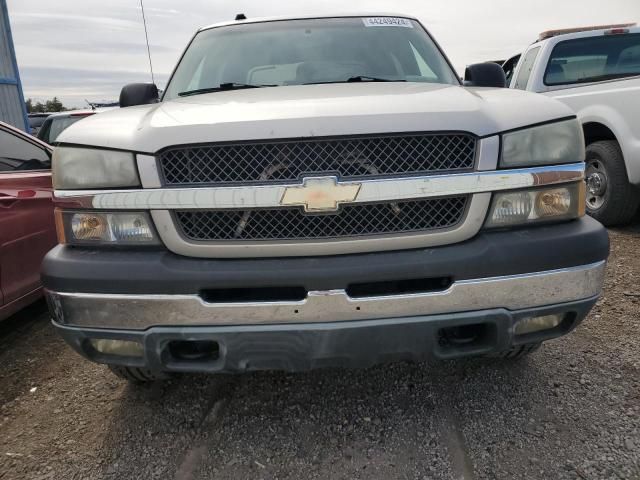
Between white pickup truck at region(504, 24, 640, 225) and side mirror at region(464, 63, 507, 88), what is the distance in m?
2.45

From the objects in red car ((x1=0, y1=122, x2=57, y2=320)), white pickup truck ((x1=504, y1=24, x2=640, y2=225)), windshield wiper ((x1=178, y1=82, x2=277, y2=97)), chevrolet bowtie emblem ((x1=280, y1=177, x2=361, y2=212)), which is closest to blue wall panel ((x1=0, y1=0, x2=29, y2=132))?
red car ((x1=0, y1=122, x2=57, y2=320))

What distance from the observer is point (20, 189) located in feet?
11.1

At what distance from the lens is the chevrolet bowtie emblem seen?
1.82 metres

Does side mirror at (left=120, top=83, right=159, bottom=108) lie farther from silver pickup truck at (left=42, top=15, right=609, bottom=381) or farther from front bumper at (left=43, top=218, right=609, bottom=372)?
front bumper at (left=43, top=218, right=609, bottom=372)

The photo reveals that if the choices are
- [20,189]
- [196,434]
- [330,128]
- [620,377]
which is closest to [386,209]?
[330,128]

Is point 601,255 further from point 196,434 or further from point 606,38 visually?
point 606,38

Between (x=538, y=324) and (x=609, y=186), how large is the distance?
149 inches

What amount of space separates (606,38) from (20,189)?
617 cm

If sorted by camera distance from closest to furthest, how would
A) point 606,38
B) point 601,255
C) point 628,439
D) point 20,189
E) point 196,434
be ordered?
1. point 601,255
2. point 628,439
3. point 196,434
4. point 20,189
5. point 606,38

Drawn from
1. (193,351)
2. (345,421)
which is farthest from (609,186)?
(193,351)

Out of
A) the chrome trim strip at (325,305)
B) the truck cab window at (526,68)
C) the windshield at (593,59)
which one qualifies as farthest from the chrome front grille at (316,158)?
the truck cab window at (526,68)

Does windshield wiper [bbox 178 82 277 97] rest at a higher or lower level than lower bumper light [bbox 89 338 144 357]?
higher

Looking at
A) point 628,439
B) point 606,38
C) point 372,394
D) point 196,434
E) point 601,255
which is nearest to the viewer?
point 601,255

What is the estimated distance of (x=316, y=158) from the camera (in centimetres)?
185
